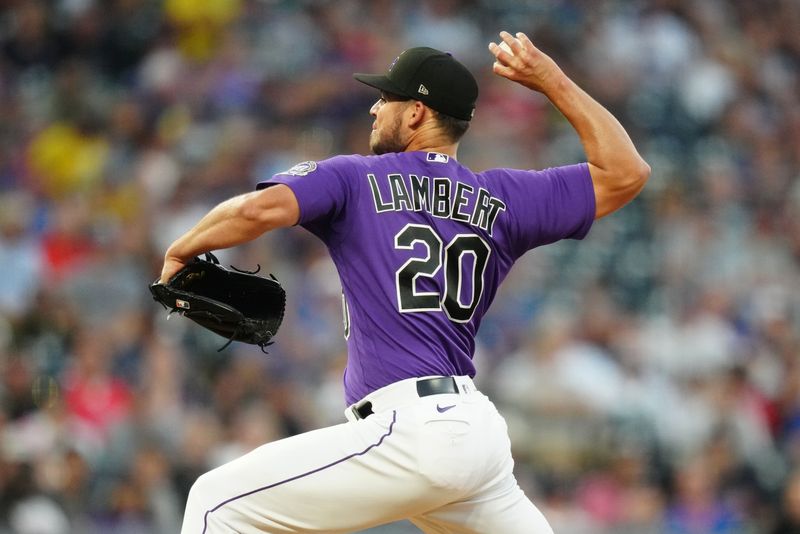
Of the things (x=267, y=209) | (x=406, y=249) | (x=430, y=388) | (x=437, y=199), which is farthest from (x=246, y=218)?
(x=430, y=388)

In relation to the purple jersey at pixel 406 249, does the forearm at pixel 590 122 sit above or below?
above

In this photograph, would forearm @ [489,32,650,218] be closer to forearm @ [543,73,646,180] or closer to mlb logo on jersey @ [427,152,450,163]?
forearm @ [543,73,646,180]

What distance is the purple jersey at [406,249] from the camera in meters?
3.70

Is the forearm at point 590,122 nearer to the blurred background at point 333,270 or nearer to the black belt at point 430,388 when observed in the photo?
the black belt at point 430,388

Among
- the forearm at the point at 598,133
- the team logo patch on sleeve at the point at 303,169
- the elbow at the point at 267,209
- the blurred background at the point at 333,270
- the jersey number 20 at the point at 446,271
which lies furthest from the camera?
the blurred background at the point at 333,270

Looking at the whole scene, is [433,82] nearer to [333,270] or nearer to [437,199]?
[437,199]

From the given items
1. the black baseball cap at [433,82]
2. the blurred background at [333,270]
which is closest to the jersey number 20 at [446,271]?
the black baseball cap at [433,82]

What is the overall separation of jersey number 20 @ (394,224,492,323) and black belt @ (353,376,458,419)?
0.21 meters

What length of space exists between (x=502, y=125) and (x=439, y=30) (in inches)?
43.9

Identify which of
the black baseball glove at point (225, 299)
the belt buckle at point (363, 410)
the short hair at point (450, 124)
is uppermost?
the short hair at point (450, 124)

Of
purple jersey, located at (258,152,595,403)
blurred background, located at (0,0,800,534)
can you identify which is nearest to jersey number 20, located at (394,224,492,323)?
purple jersey, located at (258,152,595,403)

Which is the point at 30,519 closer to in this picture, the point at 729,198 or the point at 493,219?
the point at 493,219

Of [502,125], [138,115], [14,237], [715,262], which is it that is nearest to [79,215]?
[14,237]

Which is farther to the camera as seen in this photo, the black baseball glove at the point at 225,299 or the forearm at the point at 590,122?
the forearm at the point at 590,122
